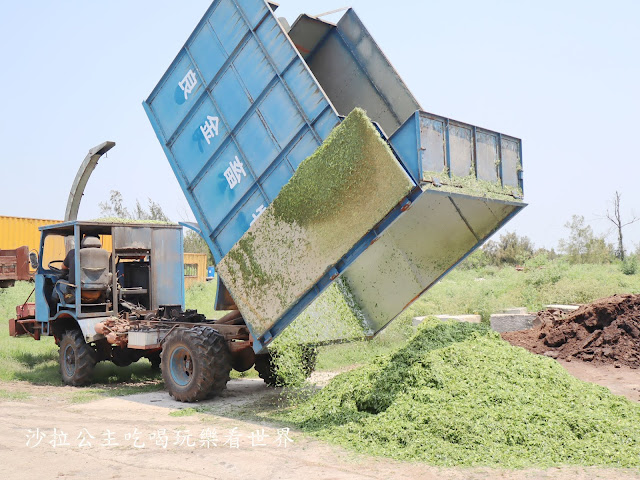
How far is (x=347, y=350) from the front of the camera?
35.2ft

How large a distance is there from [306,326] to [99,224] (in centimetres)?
395

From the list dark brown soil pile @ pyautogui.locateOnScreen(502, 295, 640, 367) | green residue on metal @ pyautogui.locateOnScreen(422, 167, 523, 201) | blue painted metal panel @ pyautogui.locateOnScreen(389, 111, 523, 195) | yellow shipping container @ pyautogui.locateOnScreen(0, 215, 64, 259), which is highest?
yellow shipping container @ pyautogui.locateOnScreen(0, 215, 64, 259)

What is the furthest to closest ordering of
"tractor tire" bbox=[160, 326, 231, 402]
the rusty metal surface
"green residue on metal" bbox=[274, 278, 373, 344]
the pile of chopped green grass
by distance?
the rusty metal surface → "green residue on metal" bbox=[274, 278, 373, 344] → "tractor tire" bbox=[160, 326, 231, 402] → the pile of chopped green grass

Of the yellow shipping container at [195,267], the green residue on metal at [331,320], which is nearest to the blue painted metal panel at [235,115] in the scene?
the green residue on metal at [331,320]

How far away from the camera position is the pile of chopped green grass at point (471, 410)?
5.00 meters

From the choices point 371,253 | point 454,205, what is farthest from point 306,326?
point 454,205

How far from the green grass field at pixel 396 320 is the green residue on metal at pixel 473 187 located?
250cm

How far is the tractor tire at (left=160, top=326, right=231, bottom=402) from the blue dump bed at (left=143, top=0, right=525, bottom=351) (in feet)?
1.84

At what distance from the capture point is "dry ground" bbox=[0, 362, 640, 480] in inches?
182

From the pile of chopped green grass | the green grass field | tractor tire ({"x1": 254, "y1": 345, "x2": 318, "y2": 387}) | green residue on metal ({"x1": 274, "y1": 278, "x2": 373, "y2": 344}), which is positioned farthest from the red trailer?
the pile of chopped green grass

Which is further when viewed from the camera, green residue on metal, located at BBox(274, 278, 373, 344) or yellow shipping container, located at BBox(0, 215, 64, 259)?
yellow shipping container, located at BBox(0, 215, 64, 259)

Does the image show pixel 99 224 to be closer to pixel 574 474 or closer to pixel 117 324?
pixel 117 324

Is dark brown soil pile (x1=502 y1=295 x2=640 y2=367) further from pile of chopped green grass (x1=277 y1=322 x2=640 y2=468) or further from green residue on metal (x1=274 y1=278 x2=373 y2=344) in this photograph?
green residue on metal (x1=274 y1=278 x2=373 y2=344)

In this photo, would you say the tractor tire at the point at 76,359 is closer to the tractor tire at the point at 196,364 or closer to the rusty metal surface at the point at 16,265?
the tractor tire at the point at 196,364
